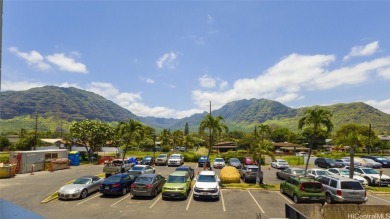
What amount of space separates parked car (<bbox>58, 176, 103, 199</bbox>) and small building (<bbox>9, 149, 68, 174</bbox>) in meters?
16.3

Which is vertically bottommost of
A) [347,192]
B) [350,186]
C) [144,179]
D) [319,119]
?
[347,192]

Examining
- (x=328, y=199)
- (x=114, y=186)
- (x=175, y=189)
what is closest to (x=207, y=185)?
(x=175, y=189)

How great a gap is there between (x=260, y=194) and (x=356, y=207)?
10168mm

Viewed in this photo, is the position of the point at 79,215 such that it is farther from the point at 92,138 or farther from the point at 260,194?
the point at 92,138

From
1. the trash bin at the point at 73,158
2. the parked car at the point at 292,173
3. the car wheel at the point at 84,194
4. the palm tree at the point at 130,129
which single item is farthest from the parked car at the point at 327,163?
the trash bin at the point at 73,158

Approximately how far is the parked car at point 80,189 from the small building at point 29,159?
53.4 feet

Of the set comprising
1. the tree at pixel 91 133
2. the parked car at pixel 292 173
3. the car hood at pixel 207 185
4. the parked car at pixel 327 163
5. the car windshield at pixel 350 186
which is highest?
the tree at pixel 91 133

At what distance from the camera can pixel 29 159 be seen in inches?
1442

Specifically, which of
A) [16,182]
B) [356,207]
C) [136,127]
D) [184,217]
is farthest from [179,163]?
[356,207]

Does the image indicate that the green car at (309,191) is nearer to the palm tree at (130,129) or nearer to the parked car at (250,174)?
the parked car at (250,174)

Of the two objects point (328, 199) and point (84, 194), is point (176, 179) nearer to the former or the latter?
point (84, 194)

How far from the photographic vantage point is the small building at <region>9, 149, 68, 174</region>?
3536 cm

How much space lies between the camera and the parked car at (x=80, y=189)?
68.3 feet

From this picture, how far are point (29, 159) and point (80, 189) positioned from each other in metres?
19.6
